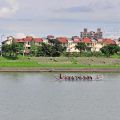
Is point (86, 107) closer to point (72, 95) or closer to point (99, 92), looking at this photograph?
point (72, 95)

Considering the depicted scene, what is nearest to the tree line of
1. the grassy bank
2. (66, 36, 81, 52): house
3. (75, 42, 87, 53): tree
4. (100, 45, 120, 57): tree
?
(100, 45, 120, 57): tree

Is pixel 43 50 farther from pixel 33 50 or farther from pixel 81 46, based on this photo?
pixel 81 46

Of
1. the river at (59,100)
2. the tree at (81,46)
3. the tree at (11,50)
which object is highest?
the tree at (81,46)

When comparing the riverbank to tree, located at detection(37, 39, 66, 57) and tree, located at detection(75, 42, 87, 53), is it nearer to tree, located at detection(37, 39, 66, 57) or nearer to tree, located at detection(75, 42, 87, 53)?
tree, located at detection(37, 39, 66, 57)

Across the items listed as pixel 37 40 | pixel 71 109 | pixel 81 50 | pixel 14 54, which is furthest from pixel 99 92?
pixel 37 40

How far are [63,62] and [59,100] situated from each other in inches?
1588

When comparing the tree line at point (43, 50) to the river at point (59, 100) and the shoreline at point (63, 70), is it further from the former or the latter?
the river at point (59, 100)

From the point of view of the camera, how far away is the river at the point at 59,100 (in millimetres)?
31281

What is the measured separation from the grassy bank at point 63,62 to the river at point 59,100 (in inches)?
781

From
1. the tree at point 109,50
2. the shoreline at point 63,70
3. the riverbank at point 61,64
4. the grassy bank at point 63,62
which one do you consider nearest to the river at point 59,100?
the shoreline at point 63,70

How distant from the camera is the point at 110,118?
30.4m

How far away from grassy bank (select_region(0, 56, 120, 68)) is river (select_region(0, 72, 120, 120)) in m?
19.8

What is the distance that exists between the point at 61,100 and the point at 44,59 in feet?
138

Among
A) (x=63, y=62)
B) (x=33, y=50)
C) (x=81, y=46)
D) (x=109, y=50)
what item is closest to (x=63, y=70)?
(x=63, y=62)
